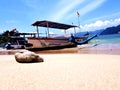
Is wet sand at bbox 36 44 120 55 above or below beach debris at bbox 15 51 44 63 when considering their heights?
below

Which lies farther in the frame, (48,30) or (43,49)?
(48,30)

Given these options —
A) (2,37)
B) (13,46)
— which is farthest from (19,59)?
(2,37)

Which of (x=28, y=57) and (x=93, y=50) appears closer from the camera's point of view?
(x=28, y=57)

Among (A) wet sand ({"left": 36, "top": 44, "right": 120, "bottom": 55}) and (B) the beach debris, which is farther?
(A) wet sand ({"left": 36, "top": 44, "right": 120, "bottom": 55})

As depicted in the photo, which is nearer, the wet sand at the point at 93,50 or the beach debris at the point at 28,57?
the beach debris at the point at 28,57

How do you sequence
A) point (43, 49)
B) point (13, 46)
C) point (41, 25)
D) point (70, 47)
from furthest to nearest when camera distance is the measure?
point (13, 46) < point (41, 25) < point (70, 47) < point (43, 49)

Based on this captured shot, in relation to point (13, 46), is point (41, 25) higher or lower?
higher

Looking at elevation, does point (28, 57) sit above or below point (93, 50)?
above

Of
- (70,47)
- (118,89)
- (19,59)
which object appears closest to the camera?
(118,89)

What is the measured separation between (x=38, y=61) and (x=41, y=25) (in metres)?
20.0

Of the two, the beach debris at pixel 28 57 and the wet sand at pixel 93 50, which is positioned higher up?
the beach debris at pixel 28 57

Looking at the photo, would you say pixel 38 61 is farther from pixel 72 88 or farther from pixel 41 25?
pixel 41 25

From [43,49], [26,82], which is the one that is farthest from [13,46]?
[26,82]

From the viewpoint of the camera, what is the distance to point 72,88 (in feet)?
16.6
